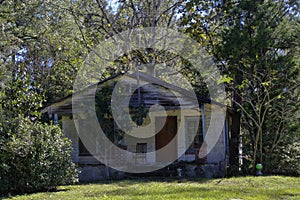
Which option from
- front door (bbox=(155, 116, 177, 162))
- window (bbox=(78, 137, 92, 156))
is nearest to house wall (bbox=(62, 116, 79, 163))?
window (bbox=(78, 137, 92, 156))

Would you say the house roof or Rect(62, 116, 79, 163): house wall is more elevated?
the house roof

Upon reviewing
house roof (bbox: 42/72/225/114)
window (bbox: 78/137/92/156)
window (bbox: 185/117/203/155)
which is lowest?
window (bbox: 78/137/92/156)

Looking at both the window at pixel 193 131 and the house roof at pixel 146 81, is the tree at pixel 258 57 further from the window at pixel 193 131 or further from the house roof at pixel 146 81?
the window at pixel 193 131

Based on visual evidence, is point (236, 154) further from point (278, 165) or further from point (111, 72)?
point (111, 72)

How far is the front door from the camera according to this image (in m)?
18.0

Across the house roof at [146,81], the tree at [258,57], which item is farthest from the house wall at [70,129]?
the tree at [258,57]

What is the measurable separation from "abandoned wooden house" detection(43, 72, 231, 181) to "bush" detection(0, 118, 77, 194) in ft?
12.5

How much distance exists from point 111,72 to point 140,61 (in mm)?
2070

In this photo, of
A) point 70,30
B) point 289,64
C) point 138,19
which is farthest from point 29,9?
point 289,64

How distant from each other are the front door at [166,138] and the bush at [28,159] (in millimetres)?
7550

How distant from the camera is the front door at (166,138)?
18.0 meters

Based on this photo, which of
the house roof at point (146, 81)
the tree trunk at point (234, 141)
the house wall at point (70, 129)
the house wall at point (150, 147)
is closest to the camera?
the house wall at point (150, 147)

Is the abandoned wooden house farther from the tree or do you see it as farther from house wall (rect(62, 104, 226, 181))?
the tree

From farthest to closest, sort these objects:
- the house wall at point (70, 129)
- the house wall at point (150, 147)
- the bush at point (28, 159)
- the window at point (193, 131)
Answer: the window at point (193, 131), the house wall at point (70, 129), the house wall at point (150, 147), the bush at point (28, 159)
